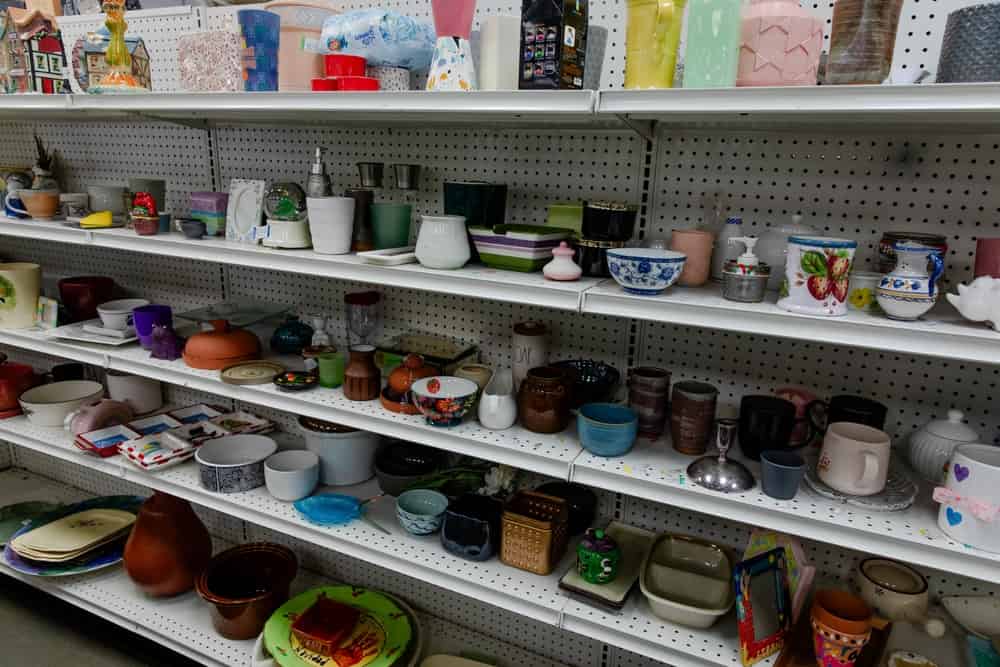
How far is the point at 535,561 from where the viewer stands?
1581 mm

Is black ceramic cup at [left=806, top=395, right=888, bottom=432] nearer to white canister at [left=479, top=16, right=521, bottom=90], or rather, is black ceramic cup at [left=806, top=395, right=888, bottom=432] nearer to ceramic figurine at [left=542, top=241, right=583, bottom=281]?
ceramic figurine at [left=542, top=241, right=583, bottom=281]

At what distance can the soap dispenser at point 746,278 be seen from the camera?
→ 1.20m

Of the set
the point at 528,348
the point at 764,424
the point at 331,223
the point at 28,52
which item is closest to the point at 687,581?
the point at 764,424

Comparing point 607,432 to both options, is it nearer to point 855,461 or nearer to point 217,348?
point 855,461

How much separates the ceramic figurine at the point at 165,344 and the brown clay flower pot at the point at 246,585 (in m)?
0.70

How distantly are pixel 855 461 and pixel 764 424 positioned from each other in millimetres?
194

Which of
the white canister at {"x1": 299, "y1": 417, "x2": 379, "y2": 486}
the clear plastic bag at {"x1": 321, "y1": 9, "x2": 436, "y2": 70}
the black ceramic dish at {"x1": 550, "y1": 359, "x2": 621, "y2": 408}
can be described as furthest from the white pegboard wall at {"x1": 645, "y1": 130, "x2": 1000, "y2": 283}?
the white canister at {"x1": 299, "y1": 417, "x2": 379, "y2": 486}

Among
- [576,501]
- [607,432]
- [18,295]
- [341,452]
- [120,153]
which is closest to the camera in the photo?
[607,432]

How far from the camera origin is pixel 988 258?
1.16 m

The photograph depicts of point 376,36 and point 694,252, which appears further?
point 376,36

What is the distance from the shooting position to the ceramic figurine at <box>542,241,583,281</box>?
54.2 inches

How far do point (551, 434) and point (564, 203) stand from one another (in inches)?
22.9

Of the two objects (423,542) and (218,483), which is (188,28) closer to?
(218,483)

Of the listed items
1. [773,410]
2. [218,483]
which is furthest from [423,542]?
[773,410]
